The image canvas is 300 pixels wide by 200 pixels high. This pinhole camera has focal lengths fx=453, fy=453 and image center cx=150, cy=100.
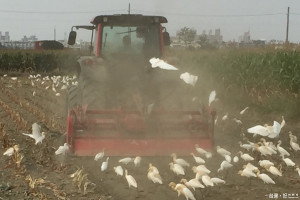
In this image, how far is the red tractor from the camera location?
21.8 ft

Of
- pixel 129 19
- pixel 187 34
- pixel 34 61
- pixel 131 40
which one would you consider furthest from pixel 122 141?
pixel 187 34

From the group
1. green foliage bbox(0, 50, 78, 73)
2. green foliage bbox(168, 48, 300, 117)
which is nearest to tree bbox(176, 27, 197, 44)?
A: green foliage bbox(0, 50, 78, 73)

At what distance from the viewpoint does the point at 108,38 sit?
7.85m

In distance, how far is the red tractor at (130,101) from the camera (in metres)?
6.64

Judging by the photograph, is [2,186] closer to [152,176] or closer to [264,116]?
[152,176]

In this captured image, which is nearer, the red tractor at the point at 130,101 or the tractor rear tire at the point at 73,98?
the red tractor at the point at 130,101

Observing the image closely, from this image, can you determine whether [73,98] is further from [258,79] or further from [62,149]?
[258,79]

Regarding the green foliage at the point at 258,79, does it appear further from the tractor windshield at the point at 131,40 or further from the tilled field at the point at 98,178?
the tractor windshield at the point at 131,40

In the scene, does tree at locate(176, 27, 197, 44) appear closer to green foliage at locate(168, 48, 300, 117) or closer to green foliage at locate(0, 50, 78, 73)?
green foliage at locate(0, 50, 78, 73)

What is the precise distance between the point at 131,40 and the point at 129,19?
0.36m

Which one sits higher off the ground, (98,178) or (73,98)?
(73,98)

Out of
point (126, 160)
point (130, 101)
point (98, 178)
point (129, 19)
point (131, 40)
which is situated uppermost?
point (129, 19)

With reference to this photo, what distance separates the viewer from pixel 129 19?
306 inches

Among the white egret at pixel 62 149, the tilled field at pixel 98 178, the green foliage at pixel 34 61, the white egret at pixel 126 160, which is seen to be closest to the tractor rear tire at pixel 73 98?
the tilled field at pixel 98 178
